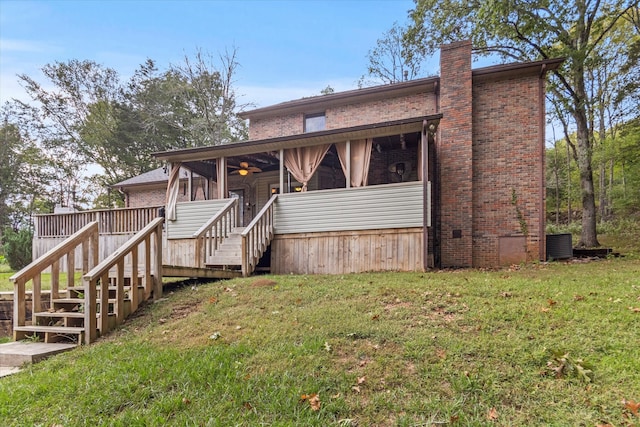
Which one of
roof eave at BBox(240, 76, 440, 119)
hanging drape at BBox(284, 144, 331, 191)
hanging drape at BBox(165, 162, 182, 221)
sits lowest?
hanging drape at BBox(165, 162, 182, 221)

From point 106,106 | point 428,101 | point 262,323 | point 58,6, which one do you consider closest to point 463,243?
point 428,101

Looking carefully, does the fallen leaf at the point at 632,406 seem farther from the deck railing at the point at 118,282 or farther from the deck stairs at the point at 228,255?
the deck stairs at the point at 228,255

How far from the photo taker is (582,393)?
2498 millimetres

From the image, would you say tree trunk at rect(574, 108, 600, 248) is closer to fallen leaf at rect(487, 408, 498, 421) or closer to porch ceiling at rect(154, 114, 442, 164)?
porch ceiling at rect(154, 114, 442, 164)

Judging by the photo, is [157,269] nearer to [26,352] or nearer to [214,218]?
[26,352]

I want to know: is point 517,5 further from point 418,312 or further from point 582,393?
point 582,393

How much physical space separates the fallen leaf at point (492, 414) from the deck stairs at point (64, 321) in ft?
15.8

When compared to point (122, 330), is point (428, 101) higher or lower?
higher

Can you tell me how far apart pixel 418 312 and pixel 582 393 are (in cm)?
195

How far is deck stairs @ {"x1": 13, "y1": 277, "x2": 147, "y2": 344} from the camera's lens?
472cm

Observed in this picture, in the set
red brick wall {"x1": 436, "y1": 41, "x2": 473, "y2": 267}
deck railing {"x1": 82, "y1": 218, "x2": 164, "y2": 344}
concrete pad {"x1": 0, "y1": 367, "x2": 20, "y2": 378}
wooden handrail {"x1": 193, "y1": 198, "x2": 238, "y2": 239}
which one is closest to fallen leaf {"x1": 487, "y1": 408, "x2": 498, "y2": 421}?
deck railing {"x1": 82, "y1": 218, "x2": 164, "y2": 344}

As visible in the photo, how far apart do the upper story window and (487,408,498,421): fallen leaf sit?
1155cm

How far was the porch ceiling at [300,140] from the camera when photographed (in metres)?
8.53

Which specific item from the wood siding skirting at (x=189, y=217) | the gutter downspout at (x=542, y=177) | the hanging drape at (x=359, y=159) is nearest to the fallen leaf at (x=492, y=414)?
the hanging drape at (x=359, y=159)
